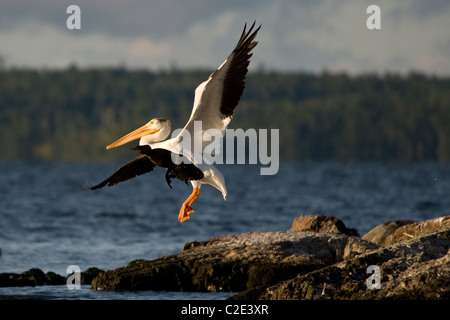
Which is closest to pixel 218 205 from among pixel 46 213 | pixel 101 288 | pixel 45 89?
pixel 46 213

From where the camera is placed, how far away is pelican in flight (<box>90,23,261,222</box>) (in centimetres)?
977

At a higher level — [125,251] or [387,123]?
[387,123]

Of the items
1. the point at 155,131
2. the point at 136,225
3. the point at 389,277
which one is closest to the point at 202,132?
the point at 155,131

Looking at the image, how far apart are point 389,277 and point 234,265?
2969mm

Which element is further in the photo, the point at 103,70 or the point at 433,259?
the point at 103,70

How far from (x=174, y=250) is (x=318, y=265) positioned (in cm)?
524

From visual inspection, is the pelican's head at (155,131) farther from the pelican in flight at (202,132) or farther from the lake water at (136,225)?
the lake water at (136,225)

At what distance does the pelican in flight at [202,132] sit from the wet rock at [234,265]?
32.4 inches

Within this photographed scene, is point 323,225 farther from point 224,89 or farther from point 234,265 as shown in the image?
point 224,89

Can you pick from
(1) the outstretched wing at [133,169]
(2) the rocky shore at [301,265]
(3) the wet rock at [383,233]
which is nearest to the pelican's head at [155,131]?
(1) the outstretched wing at [133,169]

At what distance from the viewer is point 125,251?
1509 centimetres

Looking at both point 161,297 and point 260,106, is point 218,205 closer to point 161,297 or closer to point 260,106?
point 161,297

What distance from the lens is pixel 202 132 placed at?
34.0ft

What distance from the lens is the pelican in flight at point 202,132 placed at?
32.0 feet
